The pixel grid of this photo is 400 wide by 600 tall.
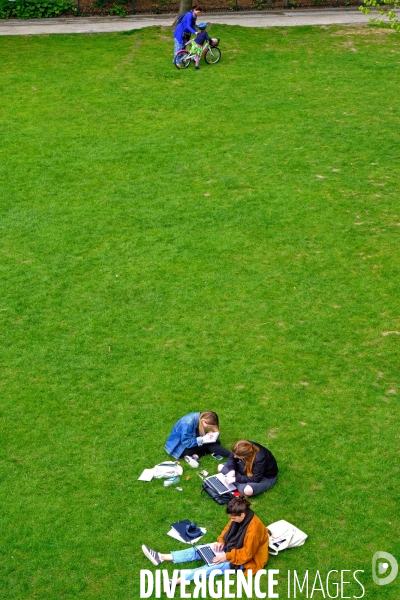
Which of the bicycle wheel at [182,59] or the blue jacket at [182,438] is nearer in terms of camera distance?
the blue jacket at [182,438]

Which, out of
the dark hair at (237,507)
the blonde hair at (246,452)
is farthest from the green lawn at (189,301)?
the dark hair at (237,507)

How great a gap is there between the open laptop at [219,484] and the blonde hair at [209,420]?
0.65 metres

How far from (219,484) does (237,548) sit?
4.47 ft

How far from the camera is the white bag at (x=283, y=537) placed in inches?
378

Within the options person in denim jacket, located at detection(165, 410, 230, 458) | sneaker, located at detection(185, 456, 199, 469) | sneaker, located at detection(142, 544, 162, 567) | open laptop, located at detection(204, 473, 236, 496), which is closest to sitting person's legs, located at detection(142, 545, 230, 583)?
sneaker, located at detection(142, 544, 162, 567)

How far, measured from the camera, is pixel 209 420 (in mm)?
11031

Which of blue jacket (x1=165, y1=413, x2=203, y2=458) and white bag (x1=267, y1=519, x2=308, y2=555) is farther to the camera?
blue jacket (x1=165, y1=413, x2=203, y2=458)

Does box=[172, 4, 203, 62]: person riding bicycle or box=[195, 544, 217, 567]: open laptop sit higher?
box=[172, 4, 203, 62]: person riding bicycle

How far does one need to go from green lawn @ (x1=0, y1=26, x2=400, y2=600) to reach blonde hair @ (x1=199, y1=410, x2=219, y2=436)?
0.51m

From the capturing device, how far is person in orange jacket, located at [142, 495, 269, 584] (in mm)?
9258

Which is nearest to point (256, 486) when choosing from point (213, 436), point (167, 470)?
point (213, 436)

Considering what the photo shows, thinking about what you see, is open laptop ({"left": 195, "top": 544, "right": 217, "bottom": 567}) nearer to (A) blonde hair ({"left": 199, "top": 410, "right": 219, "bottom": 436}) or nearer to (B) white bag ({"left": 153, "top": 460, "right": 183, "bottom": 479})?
(B) white bag ({"left": 153, "top": 460, "right": 183, "bottom": 479})

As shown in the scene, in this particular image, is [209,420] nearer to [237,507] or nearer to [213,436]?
[213,436]

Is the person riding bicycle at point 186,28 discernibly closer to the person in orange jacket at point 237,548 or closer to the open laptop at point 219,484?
the open laptop at point 219,484
